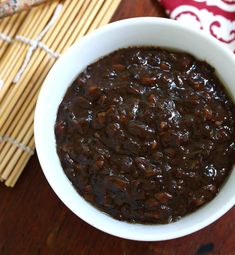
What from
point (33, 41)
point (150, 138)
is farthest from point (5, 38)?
point (150, 138)

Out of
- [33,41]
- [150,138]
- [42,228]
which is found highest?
[33,41]

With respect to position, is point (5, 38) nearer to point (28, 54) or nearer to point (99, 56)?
point (28, 54)

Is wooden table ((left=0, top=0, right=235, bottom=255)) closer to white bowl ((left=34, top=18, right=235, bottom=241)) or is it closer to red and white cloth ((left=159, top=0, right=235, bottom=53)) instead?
white bowl ((left=34, top=18, right=235, bottom=241))

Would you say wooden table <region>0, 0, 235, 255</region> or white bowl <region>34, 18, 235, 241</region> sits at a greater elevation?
white bowl <region>34, 18, 235, 241</region>

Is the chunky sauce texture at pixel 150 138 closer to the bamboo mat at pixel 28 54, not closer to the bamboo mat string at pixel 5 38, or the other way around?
the bamboo mat at pixel 28 54

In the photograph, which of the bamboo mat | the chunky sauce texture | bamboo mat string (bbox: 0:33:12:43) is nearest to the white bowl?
the chunky sauce texture

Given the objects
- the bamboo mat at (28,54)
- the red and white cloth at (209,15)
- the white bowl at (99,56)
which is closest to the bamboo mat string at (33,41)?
the bamboo mat at (28,54)
